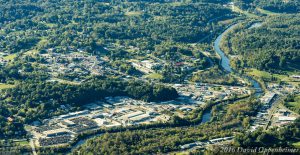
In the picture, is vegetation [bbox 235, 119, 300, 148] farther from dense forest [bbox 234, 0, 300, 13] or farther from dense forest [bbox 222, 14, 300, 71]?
dense forest [bbox 234, 0, 300, 13]

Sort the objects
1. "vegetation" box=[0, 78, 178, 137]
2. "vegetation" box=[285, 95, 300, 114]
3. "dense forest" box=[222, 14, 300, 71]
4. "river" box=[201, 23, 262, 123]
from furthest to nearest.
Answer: "dense forest" box=[222, 14, 300, 71]
"vegetation" box=[285, 95, 300, 114]
"river" box=[201, 23, 262, 123]
"vegetation" box=[0, 78, 178, 137]

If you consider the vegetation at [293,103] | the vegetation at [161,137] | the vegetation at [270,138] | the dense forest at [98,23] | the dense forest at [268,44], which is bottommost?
the vegetation at [293,103]

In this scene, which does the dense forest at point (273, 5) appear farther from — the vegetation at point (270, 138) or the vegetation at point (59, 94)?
the vegetation at point (270, 138)

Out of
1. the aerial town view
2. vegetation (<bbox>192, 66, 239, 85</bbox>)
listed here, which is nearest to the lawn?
the aerial town view

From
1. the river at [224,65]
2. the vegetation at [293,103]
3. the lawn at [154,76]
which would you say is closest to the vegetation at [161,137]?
the river at [224,65]

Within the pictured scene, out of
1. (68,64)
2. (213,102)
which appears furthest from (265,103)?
(68,64)

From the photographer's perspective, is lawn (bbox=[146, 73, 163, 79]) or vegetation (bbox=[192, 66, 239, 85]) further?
lawn (bbox=[146, 73, 163, 79])

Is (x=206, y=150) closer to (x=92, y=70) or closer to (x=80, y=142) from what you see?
(x=80, y=142)
